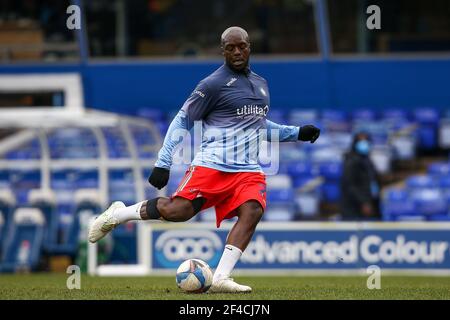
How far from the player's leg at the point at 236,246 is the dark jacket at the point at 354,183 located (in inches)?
307

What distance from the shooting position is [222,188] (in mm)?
10055

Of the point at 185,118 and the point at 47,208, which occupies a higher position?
the point at 185,118

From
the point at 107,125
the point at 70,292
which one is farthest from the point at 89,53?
the point at 70,292

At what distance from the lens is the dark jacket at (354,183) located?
17.7m

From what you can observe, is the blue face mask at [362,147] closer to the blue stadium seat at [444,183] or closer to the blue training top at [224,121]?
the blue stadium seat at [444,183]

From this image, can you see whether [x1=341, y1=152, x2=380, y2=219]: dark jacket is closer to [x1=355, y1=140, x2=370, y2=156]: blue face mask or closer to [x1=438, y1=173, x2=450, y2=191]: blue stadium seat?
[x1=355, y1=140, x2=370, y2=156]: blue face mask

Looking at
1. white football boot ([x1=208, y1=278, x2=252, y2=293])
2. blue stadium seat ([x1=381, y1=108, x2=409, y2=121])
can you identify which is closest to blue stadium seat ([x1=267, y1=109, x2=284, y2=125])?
blue stadium seat ([x1=381, y1=108, x2=409, y2=121])

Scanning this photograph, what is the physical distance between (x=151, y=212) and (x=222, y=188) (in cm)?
64

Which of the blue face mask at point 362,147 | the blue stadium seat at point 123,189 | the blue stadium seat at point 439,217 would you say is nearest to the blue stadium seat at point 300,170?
the blue stadium seat at point 439,217

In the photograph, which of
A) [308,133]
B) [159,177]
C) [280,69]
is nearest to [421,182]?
[280,69]

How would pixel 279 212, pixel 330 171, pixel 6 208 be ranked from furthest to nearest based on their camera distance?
pixel 330 171
pixel 279 212
pixel 6 208

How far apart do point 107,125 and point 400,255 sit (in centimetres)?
465

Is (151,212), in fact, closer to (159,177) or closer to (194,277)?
(159,177)

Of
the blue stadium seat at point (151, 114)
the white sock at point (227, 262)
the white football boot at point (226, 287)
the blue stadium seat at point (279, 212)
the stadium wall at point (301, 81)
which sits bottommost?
the white football boot at point (226, 287)
